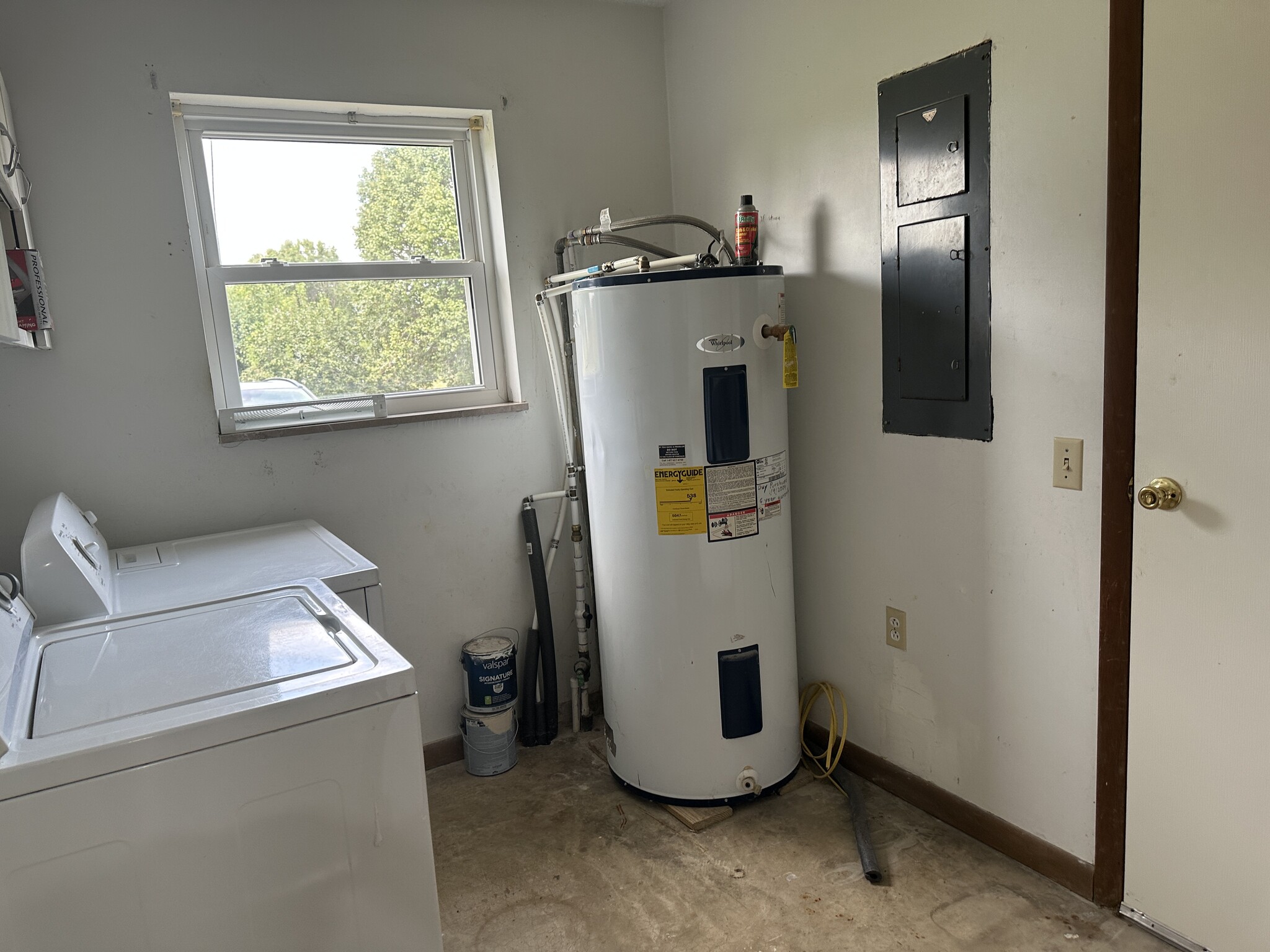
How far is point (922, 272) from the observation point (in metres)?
2.13

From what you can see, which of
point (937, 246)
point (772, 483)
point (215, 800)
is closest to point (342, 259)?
point (772, 483)

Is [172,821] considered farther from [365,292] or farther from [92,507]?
[365,292]

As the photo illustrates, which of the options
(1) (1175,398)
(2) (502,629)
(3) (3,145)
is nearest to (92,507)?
(3) (3,145)

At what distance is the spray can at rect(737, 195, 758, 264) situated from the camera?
2.36 meters

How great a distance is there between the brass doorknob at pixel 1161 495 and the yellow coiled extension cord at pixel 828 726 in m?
1.17

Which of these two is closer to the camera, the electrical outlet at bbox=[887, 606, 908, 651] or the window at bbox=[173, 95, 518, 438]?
the electrical outlet at bbox=[887, 606, 908, 651]

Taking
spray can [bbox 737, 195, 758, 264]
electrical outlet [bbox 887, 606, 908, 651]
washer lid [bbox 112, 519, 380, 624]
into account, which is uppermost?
spray can [bbox 737, 195, 758, 264]

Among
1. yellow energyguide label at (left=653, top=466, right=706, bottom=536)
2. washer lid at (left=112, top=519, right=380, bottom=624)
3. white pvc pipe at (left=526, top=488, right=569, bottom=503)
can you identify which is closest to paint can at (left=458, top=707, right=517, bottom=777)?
white pvc pipe at (left=526, top=488, right=569, bottom=503)

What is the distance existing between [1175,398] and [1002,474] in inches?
17.1

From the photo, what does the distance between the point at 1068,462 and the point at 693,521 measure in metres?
0.92

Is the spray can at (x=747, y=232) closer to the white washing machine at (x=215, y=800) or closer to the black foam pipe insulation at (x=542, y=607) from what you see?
the black foam pipe insulation at (x=542, y=607)

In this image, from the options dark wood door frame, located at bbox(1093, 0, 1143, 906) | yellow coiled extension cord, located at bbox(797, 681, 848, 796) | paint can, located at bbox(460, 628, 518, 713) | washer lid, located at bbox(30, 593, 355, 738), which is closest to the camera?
washer lid, located at bbox(30, 593, 355, 738)

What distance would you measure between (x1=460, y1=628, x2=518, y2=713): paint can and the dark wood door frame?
1660mm

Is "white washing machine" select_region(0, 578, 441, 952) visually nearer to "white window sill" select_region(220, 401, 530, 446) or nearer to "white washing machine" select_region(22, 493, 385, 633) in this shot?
"white washing machine" select_region(22, 493, 385, 633)
